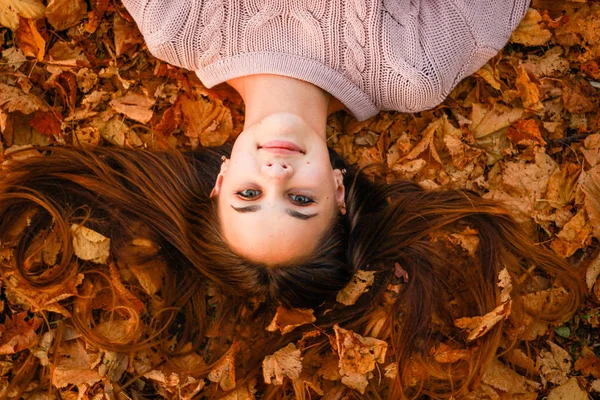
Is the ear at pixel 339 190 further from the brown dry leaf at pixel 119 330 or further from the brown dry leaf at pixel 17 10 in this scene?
the brown dry leaf at pixel 17 10

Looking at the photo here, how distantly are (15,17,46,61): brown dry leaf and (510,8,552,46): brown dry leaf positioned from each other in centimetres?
260

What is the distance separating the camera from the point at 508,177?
352 centimetres

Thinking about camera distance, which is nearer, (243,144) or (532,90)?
(243,144)

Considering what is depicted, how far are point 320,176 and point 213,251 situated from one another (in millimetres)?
673

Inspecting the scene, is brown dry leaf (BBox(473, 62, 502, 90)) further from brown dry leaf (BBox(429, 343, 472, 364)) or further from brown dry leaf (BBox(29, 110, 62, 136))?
brown dry leaf (BBox(29, 110, 62, 136))

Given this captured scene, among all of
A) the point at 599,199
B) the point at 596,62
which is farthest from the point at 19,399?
the point at 596,62

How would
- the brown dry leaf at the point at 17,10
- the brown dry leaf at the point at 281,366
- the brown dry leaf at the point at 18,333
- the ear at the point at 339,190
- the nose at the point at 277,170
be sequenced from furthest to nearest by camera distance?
the brown dry leaf at the point at 17,10 → the brown dry leaf at the point at 18,333 → the brown dry leaf at the point at 281,366 → the ear at the point at 339,190 → the nose at the point at 277,170

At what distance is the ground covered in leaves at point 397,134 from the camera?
326cm

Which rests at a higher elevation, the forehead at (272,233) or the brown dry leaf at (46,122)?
the forehead at (272,233)

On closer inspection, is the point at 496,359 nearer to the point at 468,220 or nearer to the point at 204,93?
the point at 468,220

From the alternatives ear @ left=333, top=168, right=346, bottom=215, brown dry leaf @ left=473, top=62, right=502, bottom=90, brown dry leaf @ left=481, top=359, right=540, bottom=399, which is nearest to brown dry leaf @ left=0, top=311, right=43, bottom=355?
ear @ left=333, top=168, right=346, bottom=215

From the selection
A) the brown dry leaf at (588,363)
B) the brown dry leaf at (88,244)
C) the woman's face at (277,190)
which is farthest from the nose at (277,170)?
the brown dry leaf at (588,363)

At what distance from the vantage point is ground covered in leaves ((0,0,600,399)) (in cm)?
326

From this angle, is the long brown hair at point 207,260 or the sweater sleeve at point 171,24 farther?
the long brown hair at point 207,260
